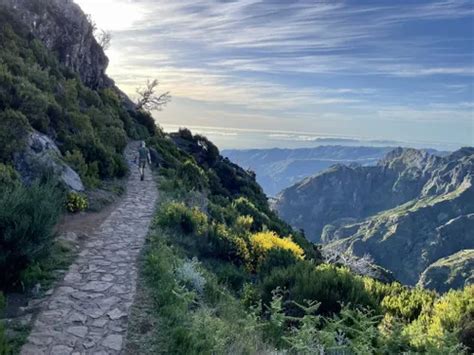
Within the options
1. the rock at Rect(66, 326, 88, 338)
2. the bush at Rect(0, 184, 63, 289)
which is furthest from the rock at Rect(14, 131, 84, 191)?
the rock at Rect(66, 326, 88, 338)

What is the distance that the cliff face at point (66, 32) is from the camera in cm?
2494

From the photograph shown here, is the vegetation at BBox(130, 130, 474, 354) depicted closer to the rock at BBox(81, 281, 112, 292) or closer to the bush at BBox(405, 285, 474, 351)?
the bush at BBox(405, 285, 474, 351)

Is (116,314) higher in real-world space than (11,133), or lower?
lower

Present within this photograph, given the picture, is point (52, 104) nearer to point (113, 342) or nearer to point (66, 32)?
point (113, 342)

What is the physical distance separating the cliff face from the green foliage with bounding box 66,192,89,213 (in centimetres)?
1710

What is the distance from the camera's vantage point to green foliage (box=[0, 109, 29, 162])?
35.1ft

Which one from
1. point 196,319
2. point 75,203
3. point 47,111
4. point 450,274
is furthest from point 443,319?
point 450,274

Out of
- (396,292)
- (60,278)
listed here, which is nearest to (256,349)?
(60,278)

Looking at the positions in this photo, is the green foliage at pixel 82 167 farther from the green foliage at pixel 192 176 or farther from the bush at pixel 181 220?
the green foliage at pixel 192 176

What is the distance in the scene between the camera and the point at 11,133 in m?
11.2

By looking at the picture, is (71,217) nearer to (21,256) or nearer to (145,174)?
(21,256)

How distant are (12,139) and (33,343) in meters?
7.53

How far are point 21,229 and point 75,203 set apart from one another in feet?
16.1

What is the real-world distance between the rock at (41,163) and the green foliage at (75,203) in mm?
457
